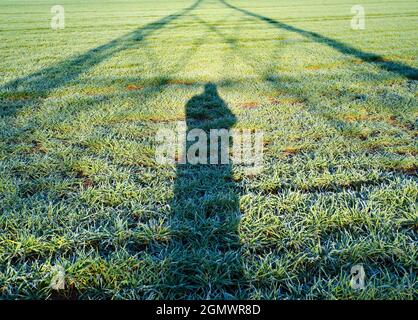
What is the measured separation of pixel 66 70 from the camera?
8156mm

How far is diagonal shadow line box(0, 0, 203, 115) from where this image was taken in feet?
22.0

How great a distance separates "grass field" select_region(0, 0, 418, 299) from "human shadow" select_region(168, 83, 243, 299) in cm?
1

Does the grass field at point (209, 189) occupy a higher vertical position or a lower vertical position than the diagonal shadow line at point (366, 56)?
lower

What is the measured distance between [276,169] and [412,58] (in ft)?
24.2

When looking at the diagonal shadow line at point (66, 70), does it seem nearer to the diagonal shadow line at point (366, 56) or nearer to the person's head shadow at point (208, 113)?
the person's head shadow at point (208, 113)

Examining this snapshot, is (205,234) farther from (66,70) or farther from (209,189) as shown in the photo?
(66,70)

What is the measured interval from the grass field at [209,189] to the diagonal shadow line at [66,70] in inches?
3.4

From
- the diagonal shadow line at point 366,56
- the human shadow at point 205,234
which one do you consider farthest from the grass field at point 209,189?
the diagonal shadow line at point 366,56

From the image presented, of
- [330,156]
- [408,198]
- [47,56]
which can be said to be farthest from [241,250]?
[47,56]

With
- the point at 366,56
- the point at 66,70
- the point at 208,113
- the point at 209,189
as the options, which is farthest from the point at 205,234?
the point at 366,56

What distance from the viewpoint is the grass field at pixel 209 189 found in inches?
88.7

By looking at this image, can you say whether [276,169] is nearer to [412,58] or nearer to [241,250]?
[241,250]

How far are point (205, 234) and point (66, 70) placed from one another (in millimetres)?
6932
